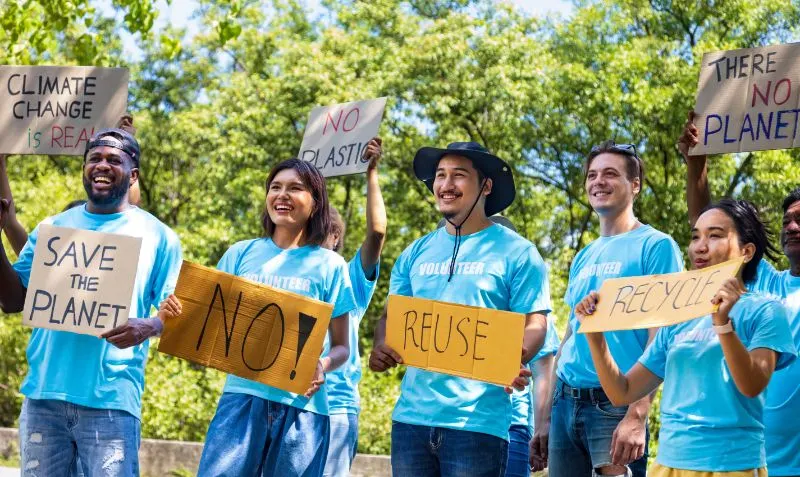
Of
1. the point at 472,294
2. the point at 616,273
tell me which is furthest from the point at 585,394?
the point at 472,294

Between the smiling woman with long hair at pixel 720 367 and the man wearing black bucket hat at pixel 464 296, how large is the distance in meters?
0.49

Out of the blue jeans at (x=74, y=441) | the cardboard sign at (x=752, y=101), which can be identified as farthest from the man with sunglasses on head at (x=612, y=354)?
the blue jeans at (x=74, y=441)

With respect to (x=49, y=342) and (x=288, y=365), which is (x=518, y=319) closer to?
(x=288, y=365)

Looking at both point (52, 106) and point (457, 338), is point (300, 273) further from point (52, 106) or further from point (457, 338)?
point (52, 106)

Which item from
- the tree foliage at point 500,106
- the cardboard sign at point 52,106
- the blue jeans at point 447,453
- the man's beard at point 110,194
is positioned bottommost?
the blue jeans at point 447,453

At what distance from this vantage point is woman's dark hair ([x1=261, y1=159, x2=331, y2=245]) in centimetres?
504

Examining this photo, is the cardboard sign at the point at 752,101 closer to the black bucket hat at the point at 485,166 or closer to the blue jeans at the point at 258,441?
the black bucket hat at the point at 485,166

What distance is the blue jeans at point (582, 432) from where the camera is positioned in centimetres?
474

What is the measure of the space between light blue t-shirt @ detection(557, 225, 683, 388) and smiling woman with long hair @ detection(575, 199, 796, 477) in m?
0.47

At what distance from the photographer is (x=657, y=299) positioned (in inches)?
156

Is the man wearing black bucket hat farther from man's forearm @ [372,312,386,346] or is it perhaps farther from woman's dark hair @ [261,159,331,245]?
woman's dark hair @ [261,159,331,245]

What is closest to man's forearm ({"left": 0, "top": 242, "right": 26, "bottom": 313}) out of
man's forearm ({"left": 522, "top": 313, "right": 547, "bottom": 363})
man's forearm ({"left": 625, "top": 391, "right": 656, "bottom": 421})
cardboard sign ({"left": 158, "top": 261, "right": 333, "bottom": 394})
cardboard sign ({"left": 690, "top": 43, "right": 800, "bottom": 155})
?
cardboard sign ({"left": 158, "top": 261, "right": 333, "bottom": 394})

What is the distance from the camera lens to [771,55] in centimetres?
561

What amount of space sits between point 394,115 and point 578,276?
18.4 metres
